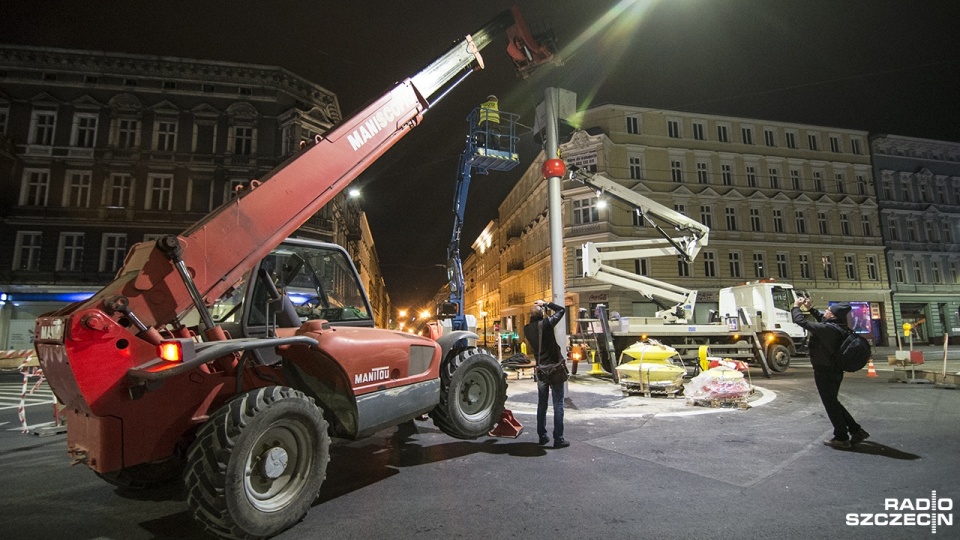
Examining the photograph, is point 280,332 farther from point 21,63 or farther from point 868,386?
point 21,63

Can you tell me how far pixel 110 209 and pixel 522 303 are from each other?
106 feet

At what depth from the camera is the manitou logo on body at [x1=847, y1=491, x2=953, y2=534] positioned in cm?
349

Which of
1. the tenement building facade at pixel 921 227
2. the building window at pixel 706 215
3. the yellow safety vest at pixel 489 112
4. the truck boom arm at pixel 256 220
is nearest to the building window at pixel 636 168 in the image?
the building window at pixel 706 215

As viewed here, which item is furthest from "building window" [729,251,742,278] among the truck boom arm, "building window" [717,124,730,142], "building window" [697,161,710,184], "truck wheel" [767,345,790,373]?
the truck boom arm

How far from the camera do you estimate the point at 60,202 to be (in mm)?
26188

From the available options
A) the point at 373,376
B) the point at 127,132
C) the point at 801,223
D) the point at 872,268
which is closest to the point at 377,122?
the point at 373,376

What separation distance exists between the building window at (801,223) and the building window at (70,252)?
49058 millimetres

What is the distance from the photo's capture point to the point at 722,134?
35.4 meters

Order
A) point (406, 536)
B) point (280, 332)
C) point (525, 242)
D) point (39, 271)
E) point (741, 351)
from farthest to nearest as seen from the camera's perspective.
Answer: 1. point (525, 242)
2. point (39, 271)
3. point (741, 351)
4. point (280, 332)
5. point (406, 536)

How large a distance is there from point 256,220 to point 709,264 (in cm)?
3452

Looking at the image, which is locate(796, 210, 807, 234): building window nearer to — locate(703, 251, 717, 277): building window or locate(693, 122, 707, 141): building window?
locate(703, 251, 717, 277): building window

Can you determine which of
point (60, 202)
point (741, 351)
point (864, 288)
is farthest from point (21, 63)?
point (864, 288)

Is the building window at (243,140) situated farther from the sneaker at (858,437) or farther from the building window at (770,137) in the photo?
the building window at (770,137)

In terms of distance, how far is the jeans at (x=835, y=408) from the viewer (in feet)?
18.9
